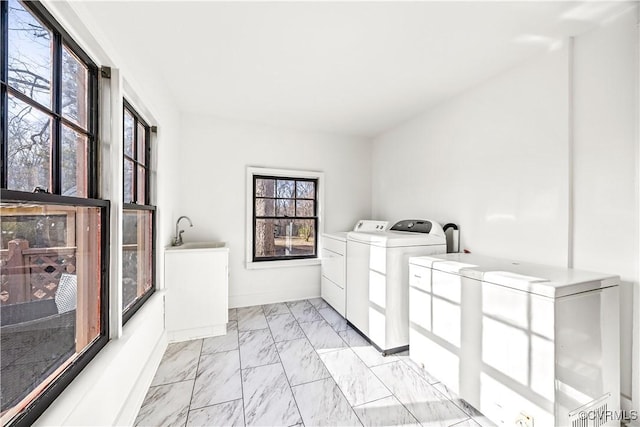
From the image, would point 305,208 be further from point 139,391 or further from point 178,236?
point 139,391

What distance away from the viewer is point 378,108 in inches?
119

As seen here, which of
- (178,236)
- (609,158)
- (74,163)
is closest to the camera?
(74,163)

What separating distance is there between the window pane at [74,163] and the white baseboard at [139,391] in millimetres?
1252

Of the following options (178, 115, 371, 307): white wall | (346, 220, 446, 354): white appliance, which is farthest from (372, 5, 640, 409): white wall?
(178, 115, 371, 307): white wall

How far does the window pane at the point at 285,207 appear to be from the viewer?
369 cm

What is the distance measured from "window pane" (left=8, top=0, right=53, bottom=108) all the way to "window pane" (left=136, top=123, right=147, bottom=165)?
108 centimetres

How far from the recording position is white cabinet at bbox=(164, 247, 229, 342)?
8.32 ft

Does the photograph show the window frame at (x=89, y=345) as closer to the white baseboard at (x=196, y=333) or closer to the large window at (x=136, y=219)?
the large window at (x=136, y=219)

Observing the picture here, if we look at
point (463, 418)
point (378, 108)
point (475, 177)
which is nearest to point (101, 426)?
point (463, 418)

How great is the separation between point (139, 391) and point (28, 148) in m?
1.61

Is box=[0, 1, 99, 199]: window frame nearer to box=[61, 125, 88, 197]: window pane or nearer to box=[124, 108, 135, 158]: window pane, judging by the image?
box=[61, 125, 88, 197]: window pane

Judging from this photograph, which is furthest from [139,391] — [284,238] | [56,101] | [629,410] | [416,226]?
[629,410]

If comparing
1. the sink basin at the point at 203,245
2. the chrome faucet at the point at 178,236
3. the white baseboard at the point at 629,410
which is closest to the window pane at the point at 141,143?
the chrome faucet at the point at 178,236

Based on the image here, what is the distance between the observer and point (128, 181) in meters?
1.88
